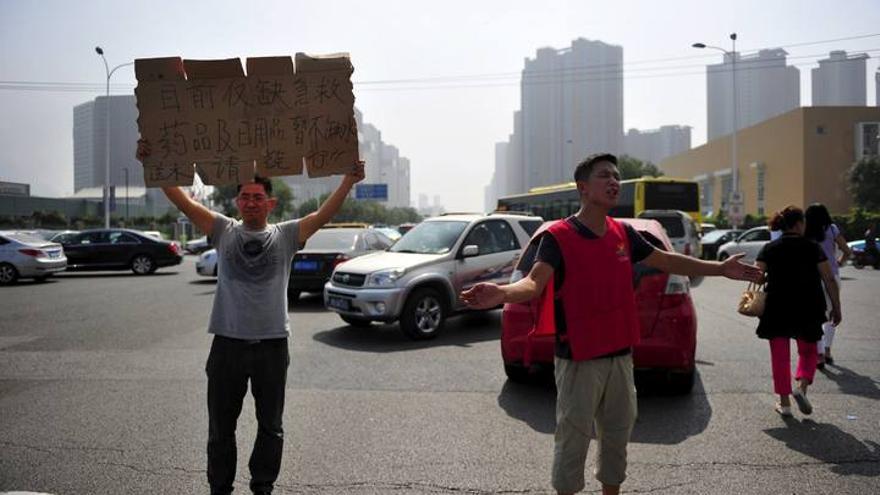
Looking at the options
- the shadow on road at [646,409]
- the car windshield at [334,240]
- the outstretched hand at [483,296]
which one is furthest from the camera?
the car windshield at [334,240]

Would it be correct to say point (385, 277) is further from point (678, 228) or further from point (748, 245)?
point (748, 245)

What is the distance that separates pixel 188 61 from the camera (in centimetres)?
361

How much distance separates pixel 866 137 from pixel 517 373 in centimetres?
6133

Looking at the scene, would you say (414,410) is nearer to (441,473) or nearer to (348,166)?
(441,473)

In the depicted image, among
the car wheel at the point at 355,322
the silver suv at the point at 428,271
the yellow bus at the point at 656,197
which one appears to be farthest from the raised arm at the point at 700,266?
the yellow bus at the point at 656,197

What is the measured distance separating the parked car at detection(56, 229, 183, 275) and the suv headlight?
15.7 meters

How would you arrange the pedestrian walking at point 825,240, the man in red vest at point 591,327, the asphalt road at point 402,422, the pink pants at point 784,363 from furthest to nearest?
the pedestrian walking at point 825,240, the pink pants at point 784,363, the asphalt road at point 402,422, the man in red vest at point 591,327

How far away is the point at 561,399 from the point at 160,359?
6.13 meters

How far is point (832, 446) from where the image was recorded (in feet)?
15.2

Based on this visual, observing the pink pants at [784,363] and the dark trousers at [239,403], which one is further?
the pink pants at [784,363]

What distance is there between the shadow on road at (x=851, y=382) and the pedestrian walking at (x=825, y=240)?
14cm

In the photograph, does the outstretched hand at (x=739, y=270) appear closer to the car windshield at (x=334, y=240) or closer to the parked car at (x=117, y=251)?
the car windshield at (x=334, y=240)

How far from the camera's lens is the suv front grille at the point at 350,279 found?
9.32m

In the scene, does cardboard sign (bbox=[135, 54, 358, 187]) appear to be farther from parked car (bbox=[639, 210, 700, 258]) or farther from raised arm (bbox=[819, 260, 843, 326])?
parked car (bbox=[639, 210, 700, 258])
